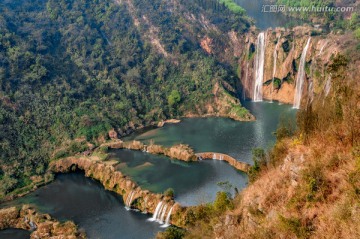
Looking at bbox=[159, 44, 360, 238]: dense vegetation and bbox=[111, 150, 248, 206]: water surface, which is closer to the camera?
bbox=[159, 44, 360, 238]: dense vegetation

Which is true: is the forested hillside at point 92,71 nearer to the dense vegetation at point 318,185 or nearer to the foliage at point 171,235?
the foliage at point 171,235

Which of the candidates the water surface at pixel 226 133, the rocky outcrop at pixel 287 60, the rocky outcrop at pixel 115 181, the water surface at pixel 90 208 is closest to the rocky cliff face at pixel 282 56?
the rocky outcrop at pixel 287 60

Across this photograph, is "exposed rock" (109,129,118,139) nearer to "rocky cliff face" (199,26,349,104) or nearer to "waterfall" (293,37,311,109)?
"rocky cliff face" (199,26,349,104)

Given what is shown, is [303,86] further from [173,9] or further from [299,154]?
[299,154]

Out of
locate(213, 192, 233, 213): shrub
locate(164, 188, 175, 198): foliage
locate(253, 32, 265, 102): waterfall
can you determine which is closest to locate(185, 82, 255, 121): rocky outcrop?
locate(253, 32, 265, 102): waterfall

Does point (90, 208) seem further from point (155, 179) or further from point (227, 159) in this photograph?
point (227, 159)

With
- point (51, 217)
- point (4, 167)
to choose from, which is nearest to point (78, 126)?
point (4, 167)

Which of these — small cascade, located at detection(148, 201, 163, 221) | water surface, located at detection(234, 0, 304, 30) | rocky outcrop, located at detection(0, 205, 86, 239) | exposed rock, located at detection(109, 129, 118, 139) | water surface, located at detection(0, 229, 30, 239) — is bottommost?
water surface, located at detection(0, 229, 30, 239)
